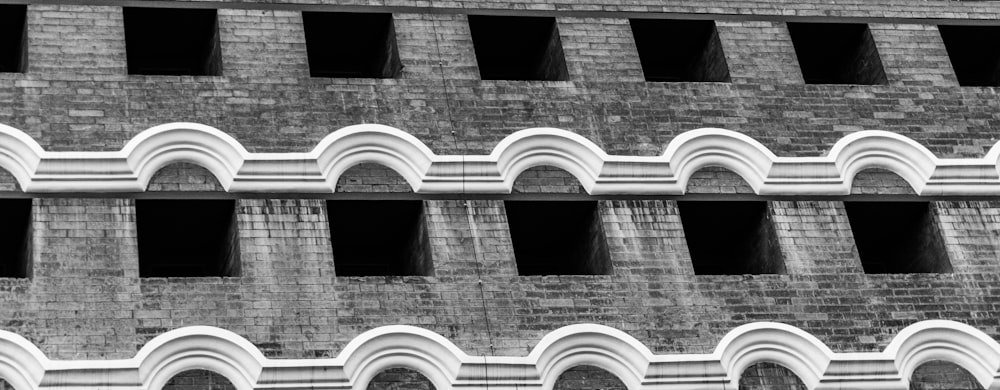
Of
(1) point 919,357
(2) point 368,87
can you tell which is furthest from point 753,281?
(2) point 368,87

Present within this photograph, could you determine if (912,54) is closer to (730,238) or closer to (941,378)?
(730,238)

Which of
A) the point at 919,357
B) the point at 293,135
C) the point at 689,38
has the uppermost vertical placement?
the point at 689,38

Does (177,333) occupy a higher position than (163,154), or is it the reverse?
(163,154)

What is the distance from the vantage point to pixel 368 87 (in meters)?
23.7

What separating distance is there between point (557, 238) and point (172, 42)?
17.2 feet

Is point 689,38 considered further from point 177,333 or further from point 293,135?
point 177,333

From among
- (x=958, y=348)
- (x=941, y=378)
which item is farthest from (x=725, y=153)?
Result: (x=941, y=378)

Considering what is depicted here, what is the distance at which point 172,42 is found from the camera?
24.5m

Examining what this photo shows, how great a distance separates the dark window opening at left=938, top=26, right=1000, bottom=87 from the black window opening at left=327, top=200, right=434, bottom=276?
7.87 m

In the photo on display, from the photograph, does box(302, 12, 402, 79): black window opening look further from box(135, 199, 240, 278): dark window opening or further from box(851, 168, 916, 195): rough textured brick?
box(851, 168, 916, 195): rough textured brick

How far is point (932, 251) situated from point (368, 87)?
22.8 feet

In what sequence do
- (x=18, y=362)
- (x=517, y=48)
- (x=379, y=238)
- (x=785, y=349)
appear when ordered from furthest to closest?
(x=517, y=48), (x=379, y=238), (x=785, y=349), (x=18, y=362)

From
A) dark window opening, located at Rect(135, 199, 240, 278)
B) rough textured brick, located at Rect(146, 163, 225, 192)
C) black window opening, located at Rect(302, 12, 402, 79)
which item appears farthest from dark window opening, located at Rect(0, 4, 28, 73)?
black window opening, located at Rect(302, 12, 402, 79)

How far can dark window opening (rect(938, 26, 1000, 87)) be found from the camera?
86.9ft
